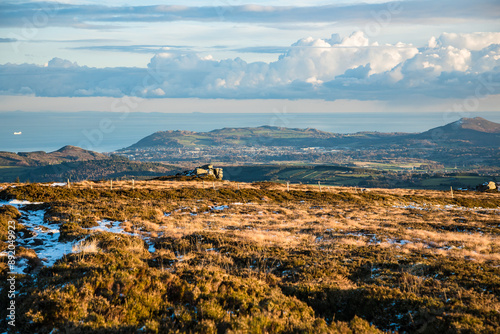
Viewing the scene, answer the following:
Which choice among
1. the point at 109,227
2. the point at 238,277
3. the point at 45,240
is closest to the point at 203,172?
the point at 109,227

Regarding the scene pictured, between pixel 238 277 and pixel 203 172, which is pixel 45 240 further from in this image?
pixel 203 172

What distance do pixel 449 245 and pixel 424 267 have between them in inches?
272

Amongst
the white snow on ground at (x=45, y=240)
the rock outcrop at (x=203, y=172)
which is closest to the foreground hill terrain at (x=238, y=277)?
the white snow on ground at (x=45, y=240)

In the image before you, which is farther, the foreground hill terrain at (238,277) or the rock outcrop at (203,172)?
the rock outcrop at (203,172)

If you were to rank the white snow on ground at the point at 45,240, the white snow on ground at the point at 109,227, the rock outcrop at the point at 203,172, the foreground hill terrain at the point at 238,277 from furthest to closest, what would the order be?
the rock outcrop at the point at 203,172 < the white snow on ground at the point at 109,227 < the white snow on ground at the point at 45,240 < the foreground hill terrain at the point at 238,277

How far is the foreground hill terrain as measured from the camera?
25.3 ft

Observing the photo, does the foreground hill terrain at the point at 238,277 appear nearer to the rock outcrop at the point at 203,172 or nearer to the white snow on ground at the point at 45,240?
the white snow on ground at the point at 45,240

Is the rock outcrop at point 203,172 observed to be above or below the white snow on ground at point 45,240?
below

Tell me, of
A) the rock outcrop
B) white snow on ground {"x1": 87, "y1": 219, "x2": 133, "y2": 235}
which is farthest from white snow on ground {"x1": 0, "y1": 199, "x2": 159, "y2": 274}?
the rock outcrop

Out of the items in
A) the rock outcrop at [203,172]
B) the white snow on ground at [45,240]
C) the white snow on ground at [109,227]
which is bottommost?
the rock outcrop at [203,172]

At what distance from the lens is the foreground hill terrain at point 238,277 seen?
25.3 feet

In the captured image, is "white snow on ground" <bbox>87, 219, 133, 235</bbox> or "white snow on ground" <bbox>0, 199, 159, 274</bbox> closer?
"white snow on ground" <bbox>0, 199, 159, 274</bbox>

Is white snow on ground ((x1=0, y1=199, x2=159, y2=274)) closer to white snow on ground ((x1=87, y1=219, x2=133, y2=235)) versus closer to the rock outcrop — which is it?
white snow on ground ((x1=87, y1=219, x2=133, y2=235))

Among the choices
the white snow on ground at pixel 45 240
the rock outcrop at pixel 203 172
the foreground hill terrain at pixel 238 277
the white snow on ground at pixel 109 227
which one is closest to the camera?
the foreground hill terrain at pixel 238 277
